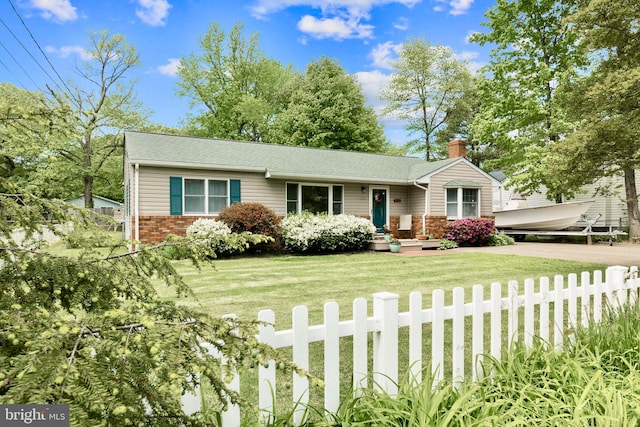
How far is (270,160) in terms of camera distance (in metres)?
15.4

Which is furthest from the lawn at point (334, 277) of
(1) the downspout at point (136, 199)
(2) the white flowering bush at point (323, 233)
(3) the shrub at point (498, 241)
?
(3) the shrub at point (498, 241)

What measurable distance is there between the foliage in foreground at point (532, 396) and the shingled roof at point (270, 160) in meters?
11.9

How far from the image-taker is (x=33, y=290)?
1.41m

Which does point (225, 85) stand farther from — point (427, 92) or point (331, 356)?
point (331, 356)

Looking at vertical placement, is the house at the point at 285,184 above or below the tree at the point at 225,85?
below

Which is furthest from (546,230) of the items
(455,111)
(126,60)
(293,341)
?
(126,60)

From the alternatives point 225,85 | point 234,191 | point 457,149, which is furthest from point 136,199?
point 225,85

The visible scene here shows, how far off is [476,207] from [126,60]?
2428 centimetres

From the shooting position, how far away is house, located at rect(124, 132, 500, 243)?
1279cm

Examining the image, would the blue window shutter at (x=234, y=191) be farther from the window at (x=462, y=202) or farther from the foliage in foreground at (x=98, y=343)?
the foliage in foreground at (x=98, y=343)

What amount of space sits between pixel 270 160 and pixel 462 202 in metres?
8.76

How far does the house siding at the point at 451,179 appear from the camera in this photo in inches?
651

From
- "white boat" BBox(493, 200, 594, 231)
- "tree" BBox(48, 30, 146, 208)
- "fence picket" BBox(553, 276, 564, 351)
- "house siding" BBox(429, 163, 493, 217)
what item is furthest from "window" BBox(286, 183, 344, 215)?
"tree" BBox(48, 30, 146, 208)

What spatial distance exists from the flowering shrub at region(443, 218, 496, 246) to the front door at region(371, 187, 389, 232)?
2.78m
